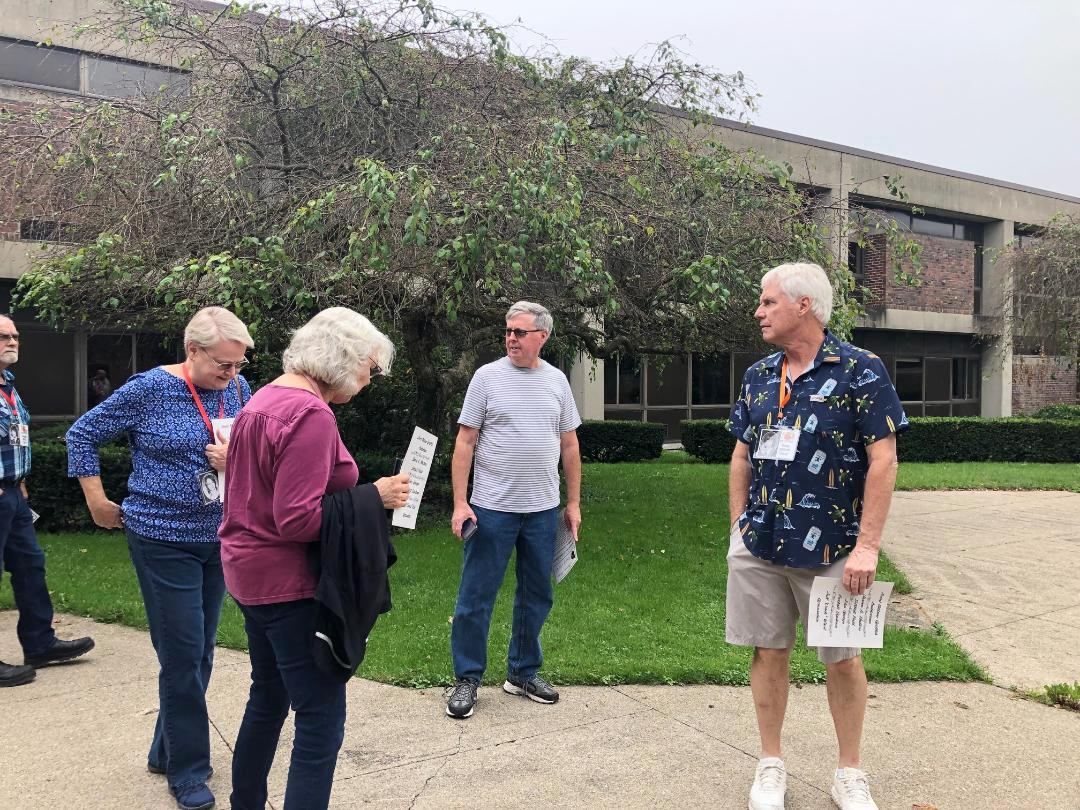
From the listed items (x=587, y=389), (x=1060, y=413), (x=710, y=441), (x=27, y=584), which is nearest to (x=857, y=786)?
(x=27, y=584)

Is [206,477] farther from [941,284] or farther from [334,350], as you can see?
[941,284]

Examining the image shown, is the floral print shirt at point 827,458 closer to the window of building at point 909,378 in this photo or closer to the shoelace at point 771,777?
the shoelace at point 771,777

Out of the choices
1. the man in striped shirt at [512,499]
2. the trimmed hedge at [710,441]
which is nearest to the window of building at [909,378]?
the trimmed hedge at [710,441]

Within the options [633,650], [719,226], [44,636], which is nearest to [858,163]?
[719,226]

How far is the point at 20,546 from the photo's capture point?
461cm

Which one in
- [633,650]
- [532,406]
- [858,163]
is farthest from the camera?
[858,163]

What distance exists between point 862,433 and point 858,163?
21697 millimetres

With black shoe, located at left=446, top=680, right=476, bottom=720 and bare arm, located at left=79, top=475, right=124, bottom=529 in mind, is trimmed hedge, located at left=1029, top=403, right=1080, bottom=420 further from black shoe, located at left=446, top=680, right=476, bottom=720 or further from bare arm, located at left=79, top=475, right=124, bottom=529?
bare arm, located at left=79, top=475, right=124, bottom=529

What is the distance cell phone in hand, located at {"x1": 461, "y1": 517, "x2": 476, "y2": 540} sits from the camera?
4.05 metres

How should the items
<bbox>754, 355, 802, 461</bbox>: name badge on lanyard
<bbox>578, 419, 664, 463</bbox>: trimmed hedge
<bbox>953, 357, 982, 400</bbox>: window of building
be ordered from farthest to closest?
<bbox>953, 357, 982, 400</bbox>: window of building, <bbox>578, 419, 664, 463</bbox>: trimmed hedge, <bbox>754, 355, 802, 461</bbox>: name badge on lanyard

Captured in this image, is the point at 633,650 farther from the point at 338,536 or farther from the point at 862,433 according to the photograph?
the point at 338,536

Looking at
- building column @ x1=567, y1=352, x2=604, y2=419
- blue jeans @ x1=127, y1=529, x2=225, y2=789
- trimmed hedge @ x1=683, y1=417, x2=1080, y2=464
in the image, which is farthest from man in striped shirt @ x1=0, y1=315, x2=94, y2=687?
trimmed hedge @ x1=683, y1=417, x2=1080, y2=464

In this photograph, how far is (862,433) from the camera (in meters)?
2.94

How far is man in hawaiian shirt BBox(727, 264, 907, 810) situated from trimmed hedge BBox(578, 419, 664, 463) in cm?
1313
